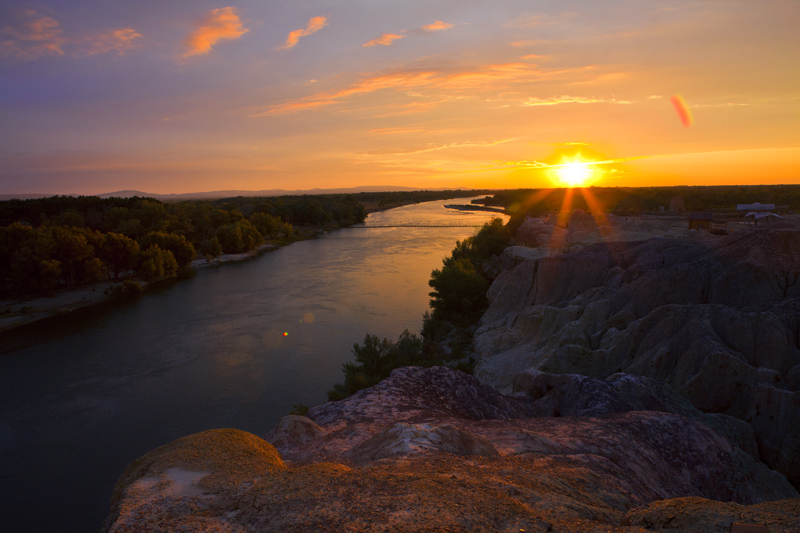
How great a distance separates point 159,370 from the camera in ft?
104

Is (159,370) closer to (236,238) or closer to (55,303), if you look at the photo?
(55,303)

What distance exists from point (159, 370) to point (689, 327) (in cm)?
3093

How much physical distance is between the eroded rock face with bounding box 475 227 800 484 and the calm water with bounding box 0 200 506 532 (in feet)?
45.6

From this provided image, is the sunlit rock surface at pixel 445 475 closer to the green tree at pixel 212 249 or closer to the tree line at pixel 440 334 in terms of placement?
the tree line at pixel 440 334

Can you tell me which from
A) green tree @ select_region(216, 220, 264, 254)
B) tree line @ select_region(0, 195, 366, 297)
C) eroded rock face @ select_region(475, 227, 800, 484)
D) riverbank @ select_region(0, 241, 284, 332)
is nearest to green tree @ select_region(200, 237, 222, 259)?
tree line @ select_region(0, 195, 366, 297)

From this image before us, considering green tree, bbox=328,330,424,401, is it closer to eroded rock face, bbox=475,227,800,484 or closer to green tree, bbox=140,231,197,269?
eroded rock face, bbox=475,227,800,484

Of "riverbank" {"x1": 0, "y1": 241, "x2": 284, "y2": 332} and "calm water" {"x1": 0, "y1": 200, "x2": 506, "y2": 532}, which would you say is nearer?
"calm water" {"x1": 0, "y1": 200, "x2": 506, "y2": 532}

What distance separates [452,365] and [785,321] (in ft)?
54.6

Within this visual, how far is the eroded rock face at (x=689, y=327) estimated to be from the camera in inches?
497

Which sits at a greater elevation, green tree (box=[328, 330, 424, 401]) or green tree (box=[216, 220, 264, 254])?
green tree (box=[216, 220, 264, 254])

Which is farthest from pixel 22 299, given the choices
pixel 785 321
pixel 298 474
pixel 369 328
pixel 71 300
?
pixel 785 321

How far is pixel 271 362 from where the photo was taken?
32.4 meters

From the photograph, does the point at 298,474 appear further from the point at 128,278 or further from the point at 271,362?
the point at 128,278

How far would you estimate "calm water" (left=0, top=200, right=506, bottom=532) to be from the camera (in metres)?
21.5
